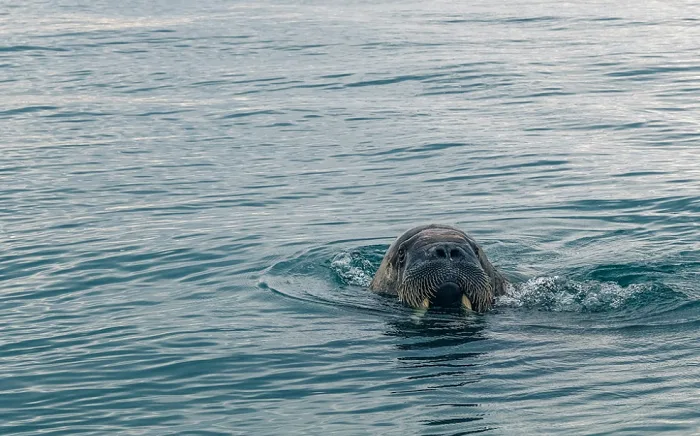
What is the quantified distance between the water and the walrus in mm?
172

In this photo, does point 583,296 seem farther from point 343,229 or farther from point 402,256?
point 343,229

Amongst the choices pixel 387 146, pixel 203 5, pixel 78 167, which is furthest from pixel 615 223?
pixel 203 5

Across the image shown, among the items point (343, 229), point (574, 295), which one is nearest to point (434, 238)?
point (574, 295)

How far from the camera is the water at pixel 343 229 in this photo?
29.7 ft

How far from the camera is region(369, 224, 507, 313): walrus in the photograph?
1077 cm

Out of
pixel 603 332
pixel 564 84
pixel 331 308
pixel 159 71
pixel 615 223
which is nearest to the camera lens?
pixel 603 332

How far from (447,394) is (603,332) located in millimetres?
2116

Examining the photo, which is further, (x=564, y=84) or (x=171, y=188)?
(x=564, y=84)

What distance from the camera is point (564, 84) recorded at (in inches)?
1008

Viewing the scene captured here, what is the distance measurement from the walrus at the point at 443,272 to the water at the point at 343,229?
17 centimetres

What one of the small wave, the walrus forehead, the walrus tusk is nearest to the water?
the small wave

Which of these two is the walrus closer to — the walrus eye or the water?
the walrus eye

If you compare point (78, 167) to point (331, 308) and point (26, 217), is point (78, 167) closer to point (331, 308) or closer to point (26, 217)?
point (26, 217)

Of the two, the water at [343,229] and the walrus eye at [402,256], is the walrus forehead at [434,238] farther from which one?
the water at [343,229]
